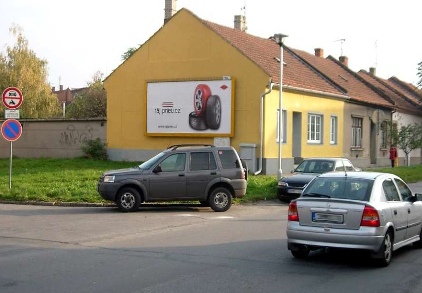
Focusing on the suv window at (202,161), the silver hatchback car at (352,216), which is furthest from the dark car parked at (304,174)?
the silver hatchback car at (352,216)

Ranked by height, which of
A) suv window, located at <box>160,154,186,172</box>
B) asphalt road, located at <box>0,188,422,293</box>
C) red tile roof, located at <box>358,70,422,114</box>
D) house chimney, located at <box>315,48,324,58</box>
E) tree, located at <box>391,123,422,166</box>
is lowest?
asphalt road, located at <box>0,188,422,293</box>

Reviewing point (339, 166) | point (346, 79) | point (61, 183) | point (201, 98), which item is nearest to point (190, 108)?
point (201, 98)

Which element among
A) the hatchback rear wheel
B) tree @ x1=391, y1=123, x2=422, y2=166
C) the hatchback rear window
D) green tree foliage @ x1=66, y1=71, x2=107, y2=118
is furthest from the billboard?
green tree foliage @ x1=66, y1=71, x2=107, y2=118

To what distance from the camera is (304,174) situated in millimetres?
19859

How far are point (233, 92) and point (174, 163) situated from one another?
12471 mm

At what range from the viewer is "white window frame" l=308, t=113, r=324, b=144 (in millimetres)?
33000

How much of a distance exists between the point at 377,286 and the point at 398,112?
39840 mm

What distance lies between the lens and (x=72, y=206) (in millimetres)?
18438

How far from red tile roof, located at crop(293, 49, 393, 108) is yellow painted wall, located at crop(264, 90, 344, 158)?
2.43 meters

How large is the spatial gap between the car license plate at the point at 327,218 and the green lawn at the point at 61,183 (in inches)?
400

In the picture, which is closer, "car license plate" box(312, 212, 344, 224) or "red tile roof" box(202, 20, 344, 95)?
"car license plate" box(312, 212, 344, 224)

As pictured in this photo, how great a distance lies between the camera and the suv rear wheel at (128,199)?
16.5 m

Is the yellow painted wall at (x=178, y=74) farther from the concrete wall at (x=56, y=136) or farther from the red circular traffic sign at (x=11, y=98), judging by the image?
the red circular traffic sign at (x=11, y=98)

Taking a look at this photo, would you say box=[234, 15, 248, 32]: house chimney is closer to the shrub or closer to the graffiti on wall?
the graffiti on wall
